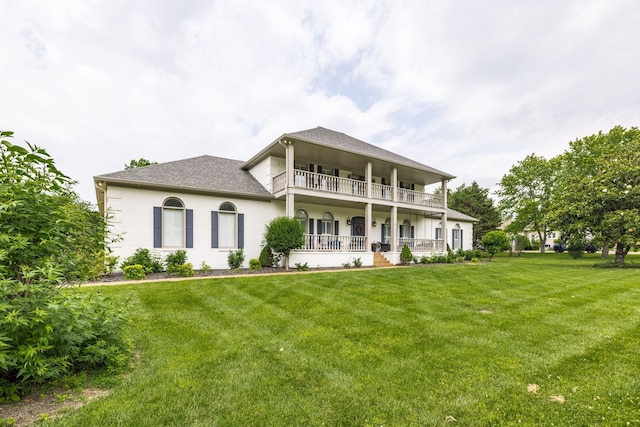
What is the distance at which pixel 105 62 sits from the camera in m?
10.6

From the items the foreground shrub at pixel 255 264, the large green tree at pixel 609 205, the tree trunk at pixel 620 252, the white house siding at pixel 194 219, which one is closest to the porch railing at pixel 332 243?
the foreground shrub at pixel 255 264

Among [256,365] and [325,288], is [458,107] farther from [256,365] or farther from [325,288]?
[256,365]

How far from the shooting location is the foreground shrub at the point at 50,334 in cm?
216

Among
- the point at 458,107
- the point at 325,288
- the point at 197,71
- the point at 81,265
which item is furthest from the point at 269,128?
the point at 81,265

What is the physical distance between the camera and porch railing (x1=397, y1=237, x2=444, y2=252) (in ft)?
54.4

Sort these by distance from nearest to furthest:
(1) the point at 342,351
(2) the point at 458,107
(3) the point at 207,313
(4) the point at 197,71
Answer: (1) the point at 342,351
(3) the point at 207,313
(4) the point at 197,71
(2) the point at 458,107

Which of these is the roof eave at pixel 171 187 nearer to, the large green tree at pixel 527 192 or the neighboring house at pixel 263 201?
the neighboring house at pixel 263 201

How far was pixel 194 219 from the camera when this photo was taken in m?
11.6

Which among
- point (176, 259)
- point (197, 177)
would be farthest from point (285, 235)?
point (197, 177)

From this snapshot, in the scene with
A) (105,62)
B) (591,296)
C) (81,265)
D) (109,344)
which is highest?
(105,62)

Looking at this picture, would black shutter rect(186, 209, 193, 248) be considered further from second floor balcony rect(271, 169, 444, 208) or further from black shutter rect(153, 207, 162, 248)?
second floor balcony rect(271, 169, 444, 208)

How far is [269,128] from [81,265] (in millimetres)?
19195

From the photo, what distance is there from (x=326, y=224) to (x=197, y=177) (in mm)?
7129

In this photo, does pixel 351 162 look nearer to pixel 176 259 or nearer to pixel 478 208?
pixel 176 259
